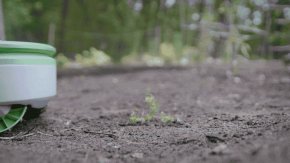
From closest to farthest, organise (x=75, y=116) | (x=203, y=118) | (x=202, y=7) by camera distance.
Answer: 1. (x=203, y=118)
2. (x=75, y=116)
3. (x=202, y=7)

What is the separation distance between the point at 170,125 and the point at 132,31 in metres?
4.27

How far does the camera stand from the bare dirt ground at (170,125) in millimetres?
1205

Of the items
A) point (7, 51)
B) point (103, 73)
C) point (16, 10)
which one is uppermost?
point (16, 10)

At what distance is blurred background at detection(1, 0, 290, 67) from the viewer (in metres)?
5.21

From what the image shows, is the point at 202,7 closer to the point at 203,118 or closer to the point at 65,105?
the point at 65,105

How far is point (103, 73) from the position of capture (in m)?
4.77

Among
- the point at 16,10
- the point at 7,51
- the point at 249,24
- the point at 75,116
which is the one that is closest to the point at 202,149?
the point at 7,51

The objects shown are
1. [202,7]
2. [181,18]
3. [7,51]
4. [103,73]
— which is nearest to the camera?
[7,51]

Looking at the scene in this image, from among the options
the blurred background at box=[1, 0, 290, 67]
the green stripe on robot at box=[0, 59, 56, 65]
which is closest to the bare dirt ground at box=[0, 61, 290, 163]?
the green stripe on robot at box=[0, 59, 56, 65]

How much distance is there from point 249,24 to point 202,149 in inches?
176

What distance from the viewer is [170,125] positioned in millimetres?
1832

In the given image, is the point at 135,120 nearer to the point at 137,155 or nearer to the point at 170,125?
the point at 170,125

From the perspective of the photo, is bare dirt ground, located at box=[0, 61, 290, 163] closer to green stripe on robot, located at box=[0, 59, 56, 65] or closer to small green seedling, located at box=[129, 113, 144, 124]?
small green seedling, located at box=[129, 113, 144, 124]

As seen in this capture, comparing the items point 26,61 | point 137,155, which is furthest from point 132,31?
point 137,155
